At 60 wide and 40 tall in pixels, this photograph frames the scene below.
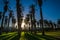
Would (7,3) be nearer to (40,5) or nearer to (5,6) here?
(5,6)

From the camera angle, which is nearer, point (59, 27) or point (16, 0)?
point (16, 0)

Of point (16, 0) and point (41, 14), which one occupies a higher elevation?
point (16, 0)

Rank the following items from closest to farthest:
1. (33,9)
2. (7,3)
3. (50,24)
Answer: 1. (7,3)
2. (33,9)
3. (50,24)

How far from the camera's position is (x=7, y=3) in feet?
221

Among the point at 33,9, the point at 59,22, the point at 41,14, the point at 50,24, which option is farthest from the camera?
the point at 50,24

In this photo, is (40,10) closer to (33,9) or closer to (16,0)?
(16,0)

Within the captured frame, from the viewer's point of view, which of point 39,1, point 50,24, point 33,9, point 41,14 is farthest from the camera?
point 50,24

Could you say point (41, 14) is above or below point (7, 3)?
below

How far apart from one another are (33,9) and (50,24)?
293 ft

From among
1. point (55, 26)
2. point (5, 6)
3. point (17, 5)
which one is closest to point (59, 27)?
point (55, 26)

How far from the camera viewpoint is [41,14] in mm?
49469

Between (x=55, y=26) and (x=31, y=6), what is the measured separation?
326 feet

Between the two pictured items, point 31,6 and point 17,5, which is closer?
point 17,5

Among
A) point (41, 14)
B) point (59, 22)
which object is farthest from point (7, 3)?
point (59, 22)
